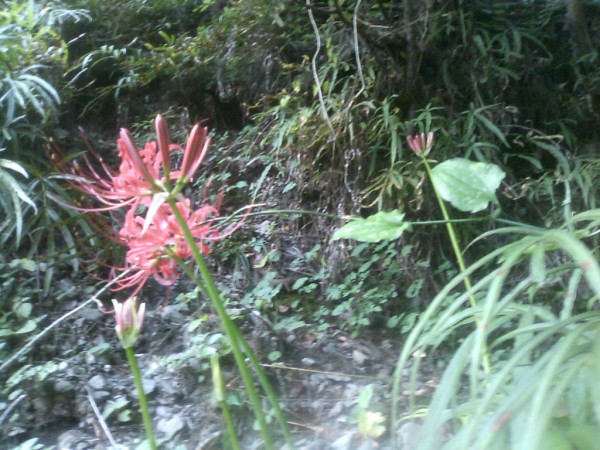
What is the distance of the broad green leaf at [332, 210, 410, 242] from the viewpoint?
1732mm

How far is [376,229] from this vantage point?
69.5 inches

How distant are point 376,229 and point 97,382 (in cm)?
156

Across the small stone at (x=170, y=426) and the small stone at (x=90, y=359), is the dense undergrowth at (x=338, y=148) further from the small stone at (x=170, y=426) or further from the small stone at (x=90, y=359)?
the small stone at (x=170, y=426)

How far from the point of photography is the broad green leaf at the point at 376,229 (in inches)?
68.2

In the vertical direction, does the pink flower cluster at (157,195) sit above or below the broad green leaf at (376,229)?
above

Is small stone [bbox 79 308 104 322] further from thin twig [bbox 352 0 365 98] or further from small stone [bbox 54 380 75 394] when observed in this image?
thin twig [bbox 352 0 365 98]

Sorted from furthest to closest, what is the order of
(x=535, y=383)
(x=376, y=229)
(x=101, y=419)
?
(x=101, y=419) → (x=376, y=229) → (x=535, y=383)

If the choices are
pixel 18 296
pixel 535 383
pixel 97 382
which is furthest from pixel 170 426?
pixel 535 383

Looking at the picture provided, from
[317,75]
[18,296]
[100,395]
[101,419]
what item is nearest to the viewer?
[101,419]

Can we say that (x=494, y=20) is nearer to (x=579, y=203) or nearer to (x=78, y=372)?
(x=579, y=203)

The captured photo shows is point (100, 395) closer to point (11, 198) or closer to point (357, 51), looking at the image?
point (11, 198)

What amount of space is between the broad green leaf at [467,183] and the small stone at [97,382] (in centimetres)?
167

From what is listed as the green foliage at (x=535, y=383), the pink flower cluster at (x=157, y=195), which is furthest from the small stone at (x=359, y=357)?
the pink flower cluster at (x=157, y=195)

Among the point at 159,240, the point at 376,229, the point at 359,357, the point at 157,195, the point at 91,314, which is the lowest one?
the point at 359,357
